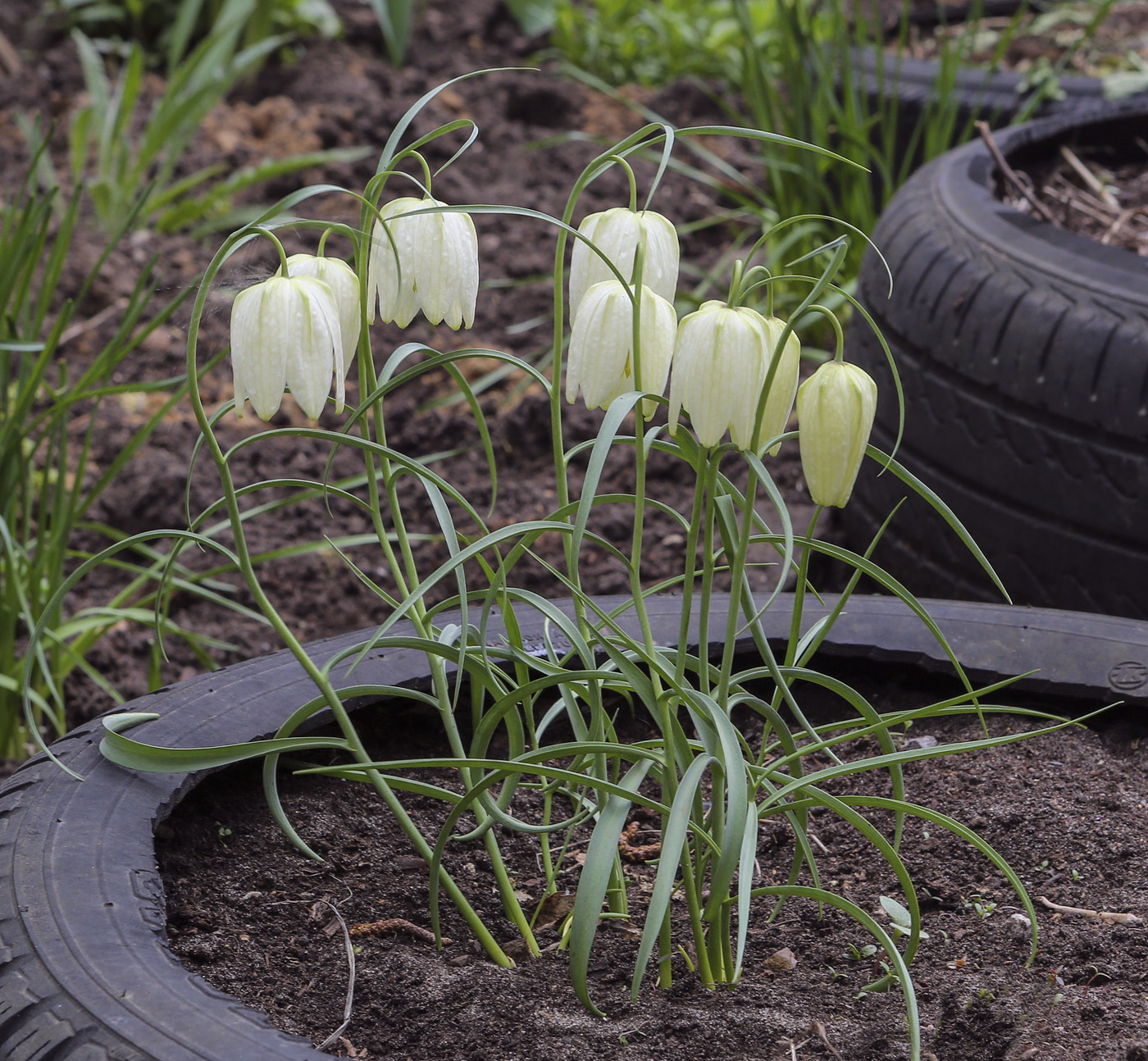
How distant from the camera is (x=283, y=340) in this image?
749 mm

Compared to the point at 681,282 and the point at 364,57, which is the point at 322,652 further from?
the point at 364,57

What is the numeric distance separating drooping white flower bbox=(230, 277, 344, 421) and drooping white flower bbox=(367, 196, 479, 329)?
0.07 m

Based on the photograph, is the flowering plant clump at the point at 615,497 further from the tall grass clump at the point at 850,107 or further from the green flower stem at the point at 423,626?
the tall grass clump at the point at 850,107

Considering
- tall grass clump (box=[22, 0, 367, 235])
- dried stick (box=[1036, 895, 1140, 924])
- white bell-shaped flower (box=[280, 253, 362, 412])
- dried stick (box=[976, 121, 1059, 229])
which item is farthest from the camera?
tall grass clump (box=[22, 0, 367, 235])

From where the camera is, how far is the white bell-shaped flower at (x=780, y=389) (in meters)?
0.76

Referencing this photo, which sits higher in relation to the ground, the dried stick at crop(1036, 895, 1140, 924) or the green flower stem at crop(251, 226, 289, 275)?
the green flower stem at crop(251, 226, 289, 275)

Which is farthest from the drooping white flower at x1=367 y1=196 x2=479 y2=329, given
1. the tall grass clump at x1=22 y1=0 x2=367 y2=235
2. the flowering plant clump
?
the tall grass clump at x1=22 y1=0 x2=367 y2=235

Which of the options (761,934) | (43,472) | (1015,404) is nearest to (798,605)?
(761,934)

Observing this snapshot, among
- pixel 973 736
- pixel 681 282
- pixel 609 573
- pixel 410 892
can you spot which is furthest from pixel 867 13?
pixel 410 892

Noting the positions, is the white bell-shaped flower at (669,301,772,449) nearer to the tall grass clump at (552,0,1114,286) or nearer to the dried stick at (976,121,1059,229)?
the dried stick at (976,121,1059,229)

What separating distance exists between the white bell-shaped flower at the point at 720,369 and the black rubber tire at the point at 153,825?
42cm

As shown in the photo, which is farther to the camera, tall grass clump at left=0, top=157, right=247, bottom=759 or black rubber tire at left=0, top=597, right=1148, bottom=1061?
tall grass clump at left=0, top=157, right=247, bottom=759

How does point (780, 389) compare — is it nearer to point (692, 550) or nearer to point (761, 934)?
point (692, 550)

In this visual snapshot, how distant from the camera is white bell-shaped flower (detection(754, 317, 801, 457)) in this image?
0.76 meters
